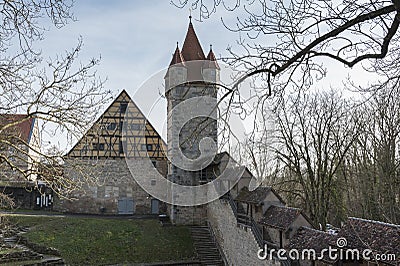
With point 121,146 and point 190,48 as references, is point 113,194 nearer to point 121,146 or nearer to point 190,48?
point 121,146

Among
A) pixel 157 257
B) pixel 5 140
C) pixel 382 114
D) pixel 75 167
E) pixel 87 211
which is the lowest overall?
pixel 157 257

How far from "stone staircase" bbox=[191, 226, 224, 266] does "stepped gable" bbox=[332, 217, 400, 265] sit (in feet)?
25.8

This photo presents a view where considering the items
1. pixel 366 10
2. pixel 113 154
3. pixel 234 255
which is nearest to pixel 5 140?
pixel 366 10

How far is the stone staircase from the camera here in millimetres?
14969

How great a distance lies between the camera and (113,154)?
2205 cm

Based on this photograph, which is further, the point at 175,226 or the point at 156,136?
the point at 156,136

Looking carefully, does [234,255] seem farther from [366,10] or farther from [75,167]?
[366,10]

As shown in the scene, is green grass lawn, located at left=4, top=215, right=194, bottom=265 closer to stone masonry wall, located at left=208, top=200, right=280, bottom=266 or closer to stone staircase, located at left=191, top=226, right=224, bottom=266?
stone staircase, located at left=191, top=226, right=224, bottom=266

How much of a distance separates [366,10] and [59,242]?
1491 cm

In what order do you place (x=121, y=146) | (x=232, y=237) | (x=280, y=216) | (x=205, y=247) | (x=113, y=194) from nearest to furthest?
1. (x=280, y=216)
2. (x=232, y=237)
3. (x=205, y=247)
4. (x=113, y=194)
5. (x=121, y=146)

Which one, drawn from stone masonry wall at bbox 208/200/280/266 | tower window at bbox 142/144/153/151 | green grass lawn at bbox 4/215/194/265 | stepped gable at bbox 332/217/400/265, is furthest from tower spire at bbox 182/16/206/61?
stepped gable at bbox 332/217/400/265

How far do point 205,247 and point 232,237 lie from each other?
7.48 ft

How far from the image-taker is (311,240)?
895 cm

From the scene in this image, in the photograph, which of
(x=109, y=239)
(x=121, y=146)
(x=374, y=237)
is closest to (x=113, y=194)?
(x=121, y=146)
